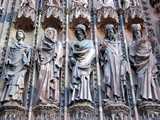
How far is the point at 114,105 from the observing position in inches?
204

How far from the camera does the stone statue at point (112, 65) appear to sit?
211 inches

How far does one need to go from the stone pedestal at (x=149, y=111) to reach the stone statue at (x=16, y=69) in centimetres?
189

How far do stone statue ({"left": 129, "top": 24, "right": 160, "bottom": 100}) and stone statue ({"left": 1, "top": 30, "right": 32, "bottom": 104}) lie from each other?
1.86 m

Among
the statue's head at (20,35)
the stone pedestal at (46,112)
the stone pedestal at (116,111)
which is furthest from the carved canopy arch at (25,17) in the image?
the stone pedestal at (116,111)

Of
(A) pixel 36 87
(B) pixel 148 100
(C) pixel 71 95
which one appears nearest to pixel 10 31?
(A) pixel 36 87

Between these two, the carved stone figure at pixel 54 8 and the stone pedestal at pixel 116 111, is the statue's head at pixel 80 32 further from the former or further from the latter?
the stone pedestal at pixel 116 111

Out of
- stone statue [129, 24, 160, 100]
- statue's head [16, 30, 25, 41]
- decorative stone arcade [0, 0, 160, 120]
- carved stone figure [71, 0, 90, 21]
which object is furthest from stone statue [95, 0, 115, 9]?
statue's head [16, 30, 25, 41]

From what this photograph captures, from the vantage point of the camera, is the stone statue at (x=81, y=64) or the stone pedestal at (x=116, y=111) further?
the stone statue at (x=81, y=64)

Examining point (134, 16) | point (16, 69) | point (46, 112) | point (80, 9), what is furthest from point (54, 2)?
point (46, 112)

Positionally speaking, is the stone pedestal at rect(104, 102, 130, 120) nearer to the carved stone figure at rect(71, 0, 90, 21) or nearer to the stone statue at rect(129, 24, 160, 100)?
the stone statue at rect(129, 24, 160, 100)

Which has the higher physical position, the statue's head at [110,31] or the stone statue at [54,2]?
the stone statue at [54,2]

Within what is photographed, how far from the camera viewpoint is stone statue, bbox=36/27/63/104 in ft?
17.3

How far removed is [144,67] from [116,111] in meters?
1.02

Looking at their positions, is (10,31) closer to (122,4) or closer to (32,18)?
(32,18)
